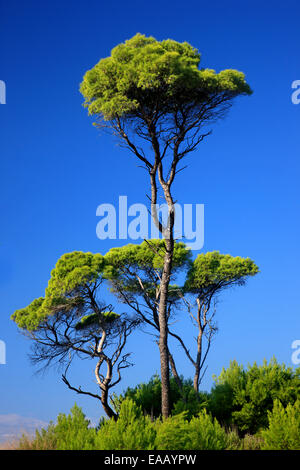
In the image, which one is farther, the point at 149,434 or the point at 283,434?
the point at 283,434

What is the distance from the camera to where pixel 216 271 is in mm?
17750

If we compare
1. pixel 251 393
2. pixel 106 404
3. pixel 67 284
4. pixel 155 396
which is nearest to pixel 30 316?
pixel 67 284

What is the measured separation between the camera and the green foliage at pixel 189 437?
24.3 ft

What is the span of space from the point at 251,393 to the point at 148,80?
9.58m

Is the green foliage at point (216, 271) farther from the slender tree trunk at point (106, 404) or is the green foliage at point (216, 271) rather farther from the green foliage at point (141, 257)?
the slender tree trunk at point (106, 404)

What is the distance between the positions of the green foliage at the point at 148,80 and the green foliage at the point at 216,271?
689cm

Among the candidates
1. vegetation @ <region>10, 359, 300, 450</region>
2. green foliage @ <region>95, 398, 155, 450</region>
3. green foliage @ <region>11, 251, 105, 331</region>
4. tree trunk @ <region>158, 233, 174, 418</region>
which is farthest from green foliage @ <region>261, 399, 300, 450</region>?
green foliage @ <region>11, 251, 105, 331</region>

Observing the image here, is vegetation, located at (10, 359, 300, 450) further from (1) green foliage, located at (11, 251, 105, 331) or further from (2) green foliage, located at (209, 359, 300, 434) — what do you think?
(1) green foliage, located at (11, 251, 105, 331)

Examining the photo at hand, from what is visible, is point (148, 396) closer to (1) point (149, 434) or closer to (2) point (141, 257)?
(2) point (141, 257)

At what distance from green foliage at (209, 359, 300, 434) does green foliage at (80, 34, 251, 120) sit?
8727 millimetres

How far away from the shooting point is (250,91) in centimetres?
1378
